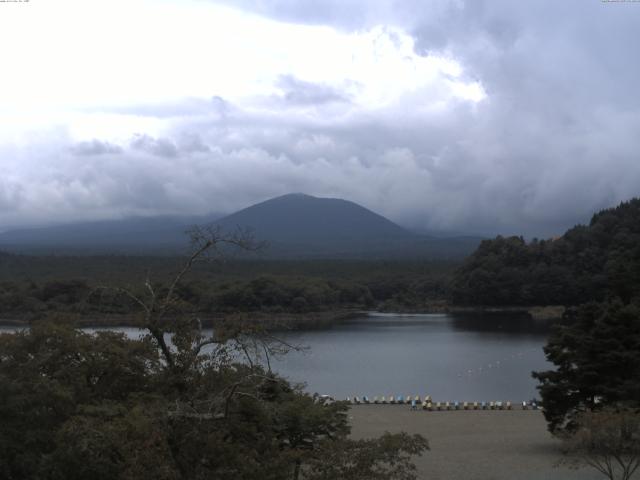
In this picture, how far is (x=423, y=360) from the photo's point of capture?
32719mm

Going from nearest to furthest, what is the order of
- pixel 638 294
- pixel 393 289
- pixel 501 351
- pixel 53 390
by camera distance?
pixel 53 390 → pixel 638 294 → pixel 501 351 → pixel 393 289

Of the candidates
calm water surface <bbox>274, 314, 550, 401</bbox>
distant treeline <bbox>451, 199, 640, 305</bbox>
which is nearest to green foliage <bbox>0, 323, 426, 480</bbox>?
calm water surface <bbox>274, 314, 550, 401</bbox>

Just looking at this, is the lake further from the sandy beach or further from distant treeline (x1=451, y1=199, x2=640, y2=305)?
distant treeline (x1=451, y1=199, x2=640, y2=305)

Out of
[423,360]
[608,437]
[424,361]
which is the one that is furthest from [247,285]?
[608,437]

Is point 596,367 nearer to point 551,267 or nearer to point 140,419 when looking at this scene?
point 140,419

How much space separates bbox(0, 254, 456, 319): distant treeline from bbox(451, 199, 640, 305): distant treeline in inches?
166

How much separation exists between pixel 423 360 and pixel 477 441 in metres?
16.8

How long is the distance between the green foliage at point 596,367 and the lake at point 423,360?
6.25 m

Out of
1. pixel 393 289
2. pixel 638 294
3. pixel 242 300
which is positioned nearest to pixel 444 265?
pixel 393 289

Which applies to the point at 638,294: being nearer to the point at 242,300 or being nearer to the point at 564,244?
the point at 242,300

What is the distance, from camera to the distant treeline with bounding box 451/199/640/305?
6125 centimetres

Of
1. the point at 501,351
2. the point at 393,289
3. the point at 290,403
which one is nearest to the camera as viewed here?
the point at 290,403

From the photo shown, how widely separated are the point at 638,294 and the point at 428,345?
21440 mm

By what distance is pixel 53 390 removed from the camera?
8.64 meters
